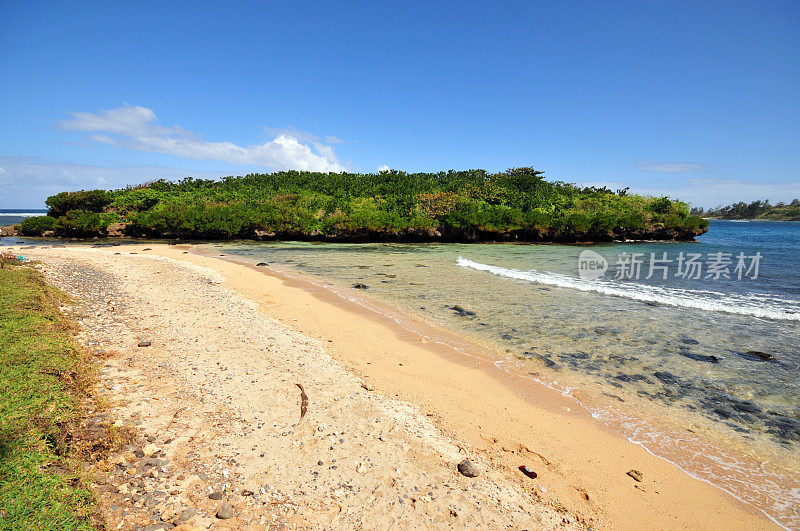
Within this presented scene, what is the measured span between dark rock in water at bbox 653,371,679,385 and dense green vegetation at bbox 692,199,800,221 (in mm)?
176871

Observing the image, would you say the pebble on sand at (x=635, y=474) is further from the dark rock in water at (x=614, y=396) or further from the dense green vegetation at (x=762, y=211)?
the dense green vegetation at (x=762, y=211)

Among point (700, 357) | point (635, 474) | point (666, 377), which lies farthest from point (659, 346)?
point (635, 474)

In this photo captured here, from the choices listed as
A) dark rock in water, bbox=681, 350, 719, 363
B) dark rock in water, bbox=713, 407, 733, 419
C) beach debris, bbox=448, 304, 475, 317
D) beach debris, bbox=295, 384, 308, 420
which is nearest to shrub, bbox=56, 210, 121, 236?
beach debris, bbox=448, 304, 475, 317

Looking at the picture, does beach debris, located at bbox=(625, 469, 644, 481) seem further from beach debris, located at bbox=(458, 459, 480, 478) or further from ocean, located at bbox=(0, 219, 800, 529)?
beach debris, located at bbox=(458, 459, 480, 478)

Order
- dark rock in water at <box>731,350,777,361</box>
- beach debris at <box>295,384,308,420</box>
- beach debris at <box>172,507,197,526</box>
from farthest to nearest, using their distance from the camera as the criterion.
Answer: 1. dark rock in water at <box>731,350,777,361</box>
2. beach debris at <box>295,384,308,420</box>
3. beach debris at <box>172,507,197,526</box>

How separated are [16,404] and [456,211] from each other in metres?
42.2

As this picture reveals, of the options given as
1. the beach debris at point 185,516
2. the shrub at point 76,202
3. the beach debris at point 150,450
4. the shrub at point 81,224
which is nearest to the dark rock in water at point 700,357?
the beach debris at point 185,516

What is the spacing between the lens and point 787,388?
6.61m

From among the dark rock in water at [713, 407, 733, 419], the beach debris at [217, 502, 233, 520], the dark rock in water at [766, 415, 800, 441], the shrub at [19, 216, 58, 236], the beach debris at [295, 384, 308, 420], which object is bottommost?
the dark rock in water at [766, 415, 800, 441]

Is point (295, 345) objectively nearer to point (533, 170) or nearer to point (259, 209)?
point (259, 209)

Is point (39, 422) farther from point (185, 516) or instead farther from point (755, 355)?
point (755, 355)

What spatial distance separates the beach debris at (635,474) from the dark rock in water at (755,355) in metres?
6.32

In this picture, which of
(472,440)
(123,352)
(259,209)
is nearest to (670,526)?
(472,440)

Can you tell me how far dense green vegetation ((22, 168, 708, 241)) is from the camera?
4006cm
